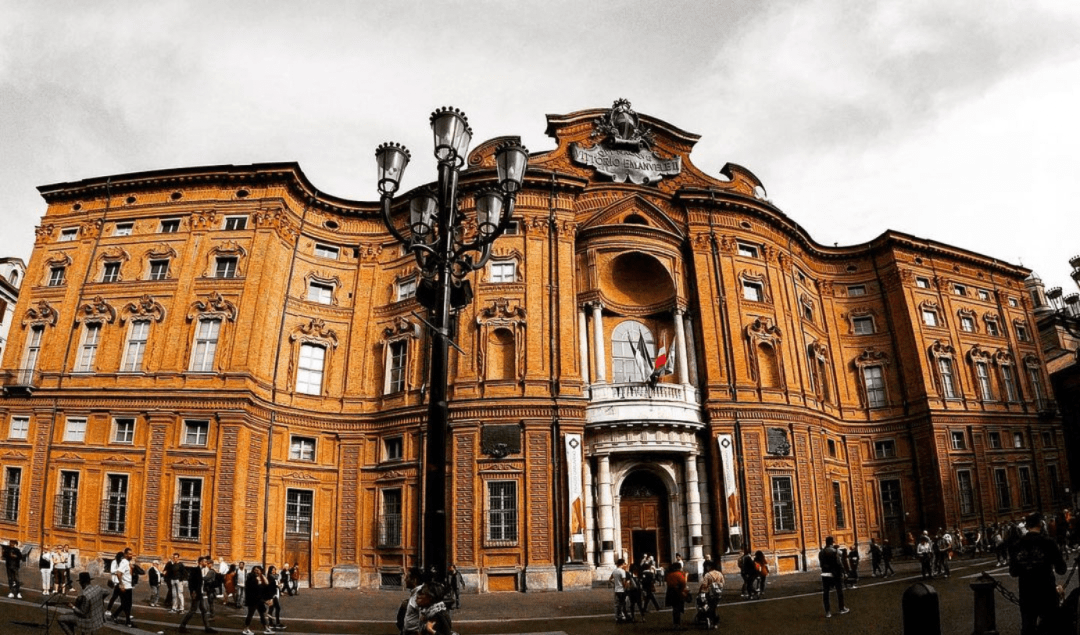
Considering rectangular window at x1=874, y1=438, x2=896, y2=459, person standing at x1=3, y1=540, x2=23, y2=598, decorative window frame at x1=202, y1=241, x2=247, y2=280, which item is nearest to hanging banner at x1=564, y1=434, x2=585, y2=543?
decorative window frame at x1=202, y1=241, x2=247, y2=280

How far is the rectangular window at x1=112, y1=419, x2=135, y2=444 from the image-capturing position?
26844 mm

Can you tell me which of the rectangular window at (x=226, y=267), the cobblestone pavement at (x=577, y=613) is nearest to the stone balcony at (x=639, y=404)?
the cobblestone pavement at (x=577, y=613)

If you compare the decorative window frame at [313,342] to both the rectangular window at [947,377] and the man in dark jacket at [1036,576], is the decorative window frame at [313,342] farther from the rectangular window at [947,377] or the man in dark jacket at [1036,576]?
the rectangular window at [947,377]

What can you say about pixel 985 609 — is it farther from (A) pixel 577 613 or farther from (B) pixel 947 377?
(B) pixel 947 377

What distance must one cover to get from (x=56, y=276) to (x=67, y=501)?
11068 mm

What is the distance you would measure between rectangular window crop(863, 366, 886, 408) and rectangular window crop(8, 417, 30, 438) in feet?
137

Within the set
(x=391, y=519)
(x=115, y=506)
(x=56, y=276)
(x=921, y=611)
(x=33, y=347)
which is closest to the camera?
(x=921, y=611)

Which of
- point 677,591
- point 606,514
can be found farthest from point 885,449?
point 677,591

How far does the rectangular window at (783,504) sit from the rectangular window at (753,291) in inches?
342

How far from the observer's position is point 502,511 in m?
26.0

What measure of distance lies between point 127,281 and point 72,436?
7020mm

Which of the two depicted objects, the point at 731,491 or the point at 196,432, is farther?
the point at 731,491

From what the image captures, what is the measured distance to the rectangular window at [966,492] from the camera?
3547cm

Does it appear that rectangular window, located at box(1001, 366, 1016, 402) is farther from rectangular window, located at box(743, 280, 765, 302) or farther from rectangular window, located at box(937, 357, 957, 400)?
rectangular window, located at box(743, 280, 765, 302)
